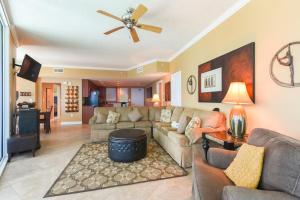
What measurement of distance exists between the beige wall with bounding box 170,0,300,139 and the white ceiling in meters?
0.39

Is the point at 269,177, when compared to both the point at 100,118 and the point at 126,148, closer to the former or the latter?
the point at 126,148

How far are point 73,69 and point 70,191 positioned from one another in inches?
239

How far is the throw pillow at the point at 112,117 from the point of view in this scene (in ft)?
15.6

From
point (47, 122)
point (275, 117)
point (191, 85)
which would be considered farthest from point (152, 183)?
point (47, 122)

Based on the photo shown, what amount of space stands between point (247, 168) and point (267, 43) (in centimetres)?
172

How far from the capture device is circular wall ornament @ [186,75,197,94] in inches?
168

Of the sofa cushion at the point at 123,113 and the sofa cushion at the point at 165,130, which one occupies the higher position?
the sofa cushion at the point at 123,113

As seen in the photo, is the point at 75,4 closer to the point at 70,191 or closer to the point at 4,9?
the point at 4,9

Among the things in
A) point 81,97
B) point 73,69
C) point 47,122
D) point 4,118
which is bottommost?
point 47,122

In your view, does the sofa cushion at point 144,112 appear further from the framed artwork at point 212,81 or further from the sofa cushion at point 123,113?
the framed artwork at point 212,81

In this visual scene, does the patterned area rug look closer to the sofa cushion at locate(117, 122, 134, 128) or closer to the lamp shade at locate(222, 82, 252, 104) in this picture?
the sofa cushion at locate(117, 122, 134, 128)

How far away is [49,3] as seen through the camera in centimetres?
255

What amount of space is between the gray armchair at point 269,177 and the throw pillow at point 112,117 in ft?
11.3

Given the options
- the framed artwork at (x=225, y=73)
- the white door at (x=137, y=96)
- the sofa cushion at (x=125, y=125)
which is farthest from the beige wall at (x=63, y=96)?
the framed artwork at (x=225, y=73)
